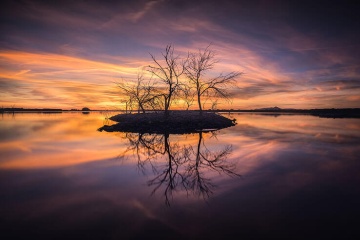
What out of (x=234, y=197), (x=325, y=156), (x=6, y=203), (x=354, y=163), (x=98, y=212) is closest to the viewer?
(x=98, y=212)

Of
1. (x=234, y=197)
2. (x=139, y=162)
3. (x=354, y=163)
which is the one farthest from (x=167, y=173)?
(x=354, y=163)

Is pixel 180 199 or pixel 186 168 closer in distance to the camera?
pixel 180 199

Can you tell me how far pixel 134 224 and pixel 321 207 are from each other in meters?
4.55

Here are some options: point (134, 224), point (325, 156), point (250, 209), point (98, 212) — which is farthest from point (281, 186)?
point (325, 156)

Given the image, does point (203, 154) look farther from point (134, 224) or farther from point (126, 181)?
point (134, 224)

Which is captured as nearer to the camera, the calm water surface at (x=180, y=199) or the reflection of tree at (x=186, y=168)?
the calm water surface at (x=180, y=199)

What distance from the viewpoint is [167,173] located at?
9.55 metres

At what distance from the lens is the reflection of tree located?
771cm

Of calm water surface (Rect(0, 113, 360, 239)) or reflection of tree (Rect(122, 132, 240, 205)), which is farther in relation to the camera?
reflection of tree (Rect(122, 132, 240, 205))

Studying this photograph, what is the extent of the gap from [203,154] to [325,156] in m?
6.70

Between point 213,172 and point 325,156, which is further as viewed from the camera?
point 325,156

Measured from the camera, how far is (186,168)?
1036cm

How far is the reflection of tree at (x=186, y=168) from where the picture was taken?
7711 mm

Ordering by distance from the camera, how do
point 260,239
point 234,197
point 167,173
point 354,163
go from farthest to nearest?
point 354,163 < point 167,173 < point 234,197 < point 260,239
